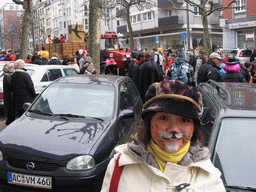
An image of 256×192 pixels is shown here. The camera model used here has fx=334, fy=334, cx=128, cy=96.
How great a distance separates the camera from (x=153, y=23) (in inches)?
2093

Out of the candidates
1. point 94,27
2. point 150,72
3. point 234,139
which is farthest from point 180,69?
point 94,27

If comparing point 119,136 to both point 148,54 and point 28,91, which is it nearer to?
point 28,91

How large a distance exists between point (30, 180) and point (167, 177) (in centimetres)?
292

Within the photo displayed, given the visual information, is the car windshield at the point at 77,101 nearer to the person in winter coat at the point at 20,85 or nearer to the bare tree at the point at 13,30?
the person in winter coat at the point at 20,85

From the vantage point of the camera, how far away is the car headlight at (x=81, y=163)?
161 inches

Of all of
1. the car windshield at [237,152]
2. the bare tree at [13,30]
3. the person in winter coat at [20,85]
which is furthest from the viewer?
the bare tree at [13,30]

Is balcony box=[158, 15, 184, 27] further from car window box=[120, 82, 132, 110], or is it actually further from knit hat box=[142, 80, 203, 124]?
knit hat box=[142, 80, 203, 124]

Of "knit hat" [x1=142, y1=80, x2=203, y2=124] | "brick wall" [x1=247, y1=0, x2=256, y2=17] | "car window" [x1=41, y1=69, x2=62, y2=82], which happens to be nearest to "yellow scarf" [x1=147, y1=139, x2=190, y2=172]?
"knit hat" [x1=142, y1=80, x2=203, y2=124]

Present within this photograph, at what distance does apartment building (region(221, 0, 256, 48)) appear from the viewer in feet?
107

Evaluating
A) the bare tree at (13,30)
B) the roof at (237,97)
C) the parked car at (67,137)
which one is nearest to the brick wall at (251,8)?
the parked car at (67,137)

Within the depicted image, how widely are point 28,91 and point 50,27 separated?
8971 centimetres

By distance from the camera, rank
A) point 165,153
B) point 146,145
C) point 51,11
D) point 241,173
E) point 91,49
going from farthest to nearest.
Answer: point 51,11 → point 91,49 → point 241,173 → point 146,145 → point 165,153

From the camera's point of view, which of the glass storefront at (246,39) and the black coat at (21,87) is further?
the glass storefront at (246,39)

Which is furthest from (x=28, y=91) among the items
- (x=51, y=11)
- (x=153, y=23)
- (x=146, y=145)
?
(x=51, y=11)
